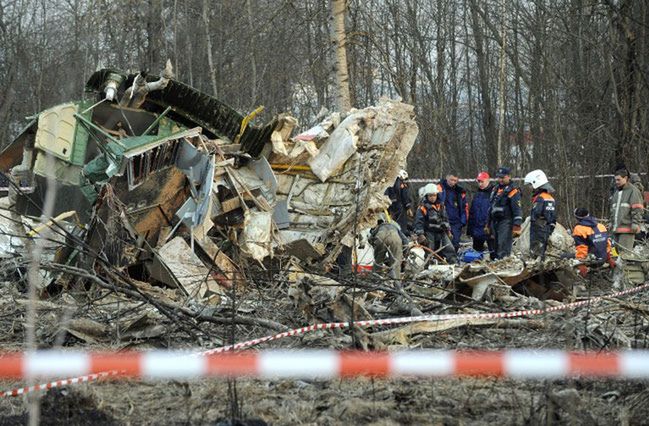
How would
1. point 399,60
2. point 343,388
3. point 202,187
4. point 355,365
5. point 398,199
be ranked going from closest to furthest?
point 355,365 < point 343,388 < point 202,187 < point 398,199 < point 399,60

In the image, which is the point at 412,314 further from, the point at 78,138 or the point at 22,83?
the point at 22,83

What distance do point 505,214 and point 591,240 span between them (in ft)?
6.96

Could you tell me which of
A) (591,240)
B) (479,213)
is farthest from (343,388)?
(479,213)

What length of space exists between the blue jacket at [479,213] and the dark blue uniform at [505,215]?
0.77 metres

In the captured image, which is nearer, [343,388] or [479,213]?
[343,388]

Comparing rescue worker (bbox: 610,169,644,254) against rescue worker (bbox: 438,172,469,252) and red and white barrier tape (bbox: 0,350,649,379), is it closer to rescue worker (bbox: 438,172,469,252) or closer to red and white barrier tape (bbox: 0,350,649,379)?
rescue worker (bbox: 438,172,469,252)

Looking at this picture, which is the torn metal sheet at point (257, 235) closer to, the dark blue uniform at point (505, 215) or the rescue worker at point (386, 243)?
the rescue worker at point (386, 243)

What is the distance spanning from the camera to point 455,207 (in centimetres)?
1440

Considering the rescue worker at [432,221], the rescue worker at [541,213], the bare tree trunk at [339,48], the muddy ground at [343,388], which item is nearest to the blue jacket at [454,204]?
the rescue worker at [432,221]

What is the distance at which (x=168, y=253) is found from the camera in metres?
9.65

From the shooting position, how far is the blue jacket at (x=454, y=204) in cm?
1435

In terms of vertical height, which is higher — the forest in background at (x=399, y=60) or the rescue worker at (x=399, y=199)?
the forest in background at (x=399, y=60)

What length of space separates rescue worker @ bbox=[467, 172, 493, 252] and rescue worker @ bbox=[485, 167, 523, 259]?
2.42 ft

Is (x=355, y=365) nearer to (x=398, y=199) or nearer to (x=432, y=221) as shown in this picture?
(x=432, y=221)
